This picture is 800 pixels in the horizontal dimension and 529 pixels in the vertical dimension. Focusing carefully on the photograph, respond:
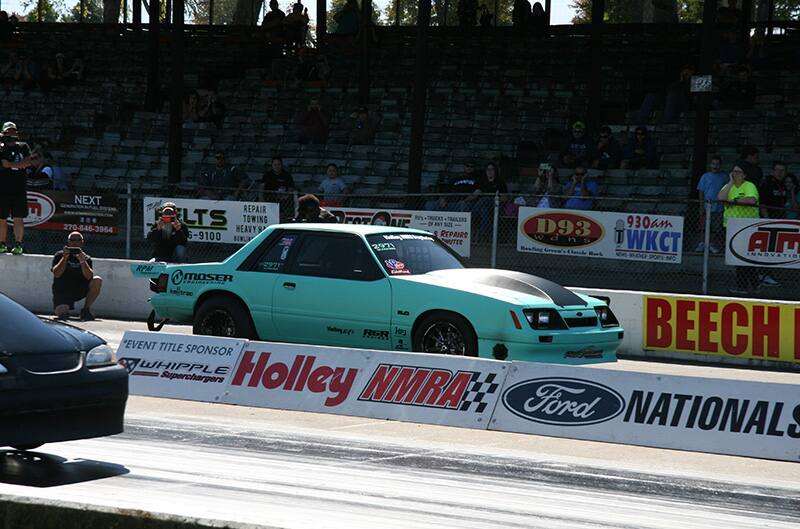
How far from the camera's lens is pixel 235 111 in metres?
→ 29.4

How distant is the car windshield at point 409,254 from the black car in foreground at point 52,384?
4.83 metres

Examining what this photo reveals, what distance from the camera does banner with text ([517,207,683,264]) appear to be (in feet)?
56.7

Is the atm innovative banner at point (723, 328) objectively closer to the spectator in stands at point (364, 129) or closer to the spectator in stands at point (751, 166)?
the spectator in stands at point (751, 166)

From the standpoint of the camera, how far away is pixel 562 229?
Result: 18.1m

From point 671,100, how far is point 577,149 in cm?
328

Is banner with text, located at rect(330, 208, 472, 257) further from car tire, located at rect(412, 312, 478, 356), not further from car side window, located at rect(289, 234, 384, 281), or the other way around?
car tire, located at rect(412, 312, 478, 356)

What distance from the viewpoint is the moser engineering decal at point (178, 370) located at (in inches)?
430

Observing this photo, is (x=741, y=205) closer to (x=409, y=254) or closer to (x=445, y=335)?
(x=409, y=254)

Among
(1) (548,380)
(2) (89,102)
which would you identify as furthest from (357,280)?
(2) (89,102)

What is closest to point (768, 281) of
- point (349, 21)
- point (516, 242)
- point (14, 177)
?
point (516, 242)

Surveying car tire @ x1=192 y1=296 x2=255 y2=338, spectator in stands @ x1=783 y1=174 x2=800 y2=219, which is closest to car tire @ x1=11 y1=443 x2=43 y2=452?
car tire @ x1=192 y1=296 x2=255 y2=338

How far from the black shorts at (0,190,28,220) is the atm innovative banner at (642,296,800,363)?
9134 millimetres

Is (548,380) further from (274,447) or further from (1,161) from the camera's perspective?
(1,161)

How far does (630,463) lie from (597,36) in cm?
1720
